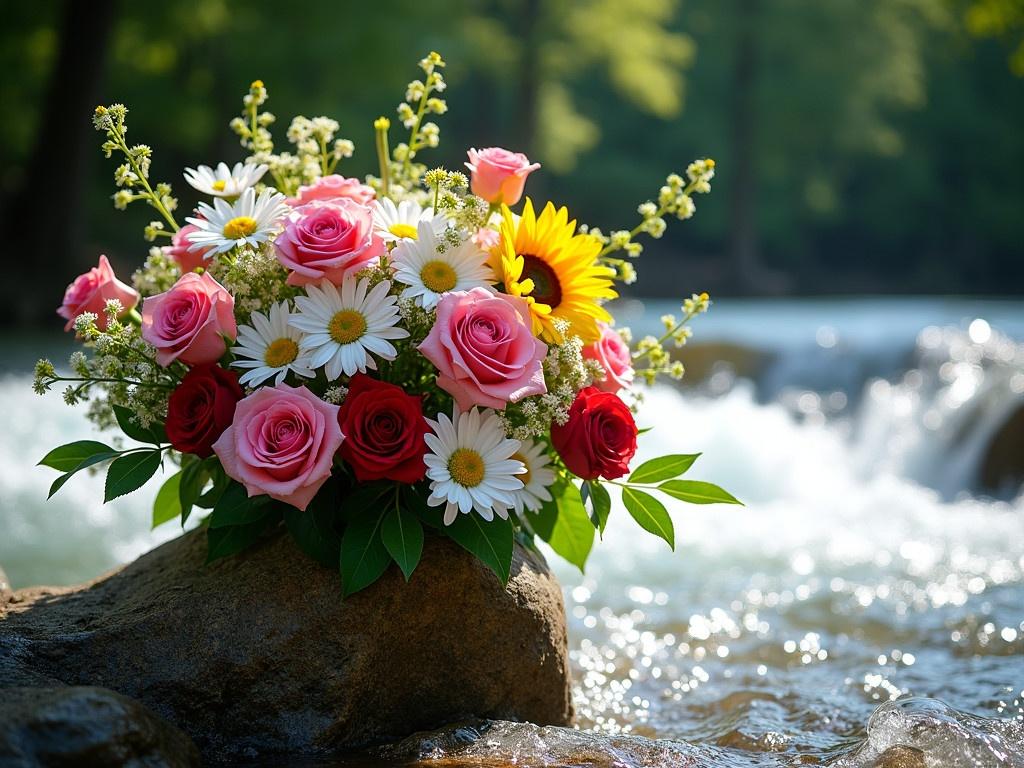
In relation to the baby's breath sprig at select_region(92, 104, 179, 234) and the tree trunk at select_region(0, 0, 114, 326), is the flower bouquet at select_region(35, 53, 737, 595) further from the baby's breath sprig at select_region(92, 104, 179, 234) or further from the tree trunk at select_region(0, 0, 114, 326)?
the tree trunk at select_region(0, 0, 114, 326)

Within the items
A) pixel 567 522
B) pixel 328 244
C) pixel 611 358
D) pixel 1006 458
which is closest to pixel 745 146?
pixel 1006 458

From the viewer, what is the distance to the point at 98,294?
2836mm

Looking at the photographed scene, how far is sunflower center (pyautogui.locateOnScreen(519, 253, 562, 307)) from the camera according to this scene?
2664 mm

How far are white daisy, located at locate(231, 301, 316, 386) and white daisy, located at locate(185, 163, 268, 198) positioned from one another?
0.46m

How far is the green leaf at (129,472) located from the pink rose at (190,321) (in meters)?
0.26

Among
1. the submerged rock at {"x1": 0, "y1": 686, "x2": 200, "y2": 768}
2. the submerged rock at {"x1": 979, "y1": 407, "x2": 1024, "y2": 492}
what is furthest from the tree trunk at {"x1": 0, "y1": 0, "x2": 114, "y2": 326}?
the submerged rock at {"x1": 0, "y1": 686, "x2": 200, "y2": 768}

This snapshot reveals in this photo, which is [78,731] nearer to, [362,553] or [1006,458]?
[362,553]

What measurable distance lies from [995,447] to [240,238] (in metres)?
7.33

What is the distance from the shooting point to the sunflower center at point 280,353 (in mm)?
2459

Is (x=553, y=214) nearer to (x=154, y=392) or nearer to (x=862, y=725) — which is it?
(x=154, y=392)

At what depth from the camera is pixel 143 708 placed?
6.93 ft

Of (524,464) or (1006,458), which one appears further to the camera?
(1006,458)

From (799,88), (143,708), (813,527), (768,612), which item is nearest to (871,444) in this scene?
(813,527)

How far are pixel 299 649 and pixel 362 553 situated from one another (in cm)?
28
